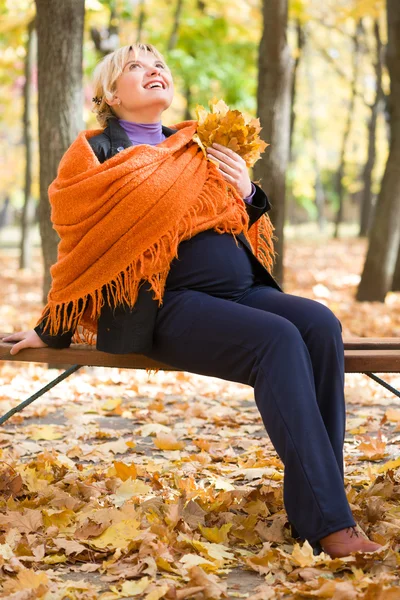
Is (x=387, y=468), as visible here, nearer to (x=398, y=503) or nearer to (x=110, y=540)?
(x=398, y=503)

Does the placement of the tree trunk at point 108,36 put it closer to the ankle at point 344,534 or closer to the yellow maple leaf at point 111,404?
the yellow maple leaf at point 111,404

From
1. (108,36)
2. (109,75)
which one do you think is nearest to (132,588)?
(109,75)

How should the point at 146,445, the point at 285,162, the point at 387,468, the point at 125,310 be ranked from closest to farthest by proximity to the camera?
1. the point at 125,310
2. the point at 387,468
3. the point at 146,445
4. the point at 285,162

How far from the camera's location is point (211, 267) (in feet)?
10.5

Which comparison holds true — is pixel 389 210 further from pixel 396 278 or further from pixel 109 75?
pixel 109 75

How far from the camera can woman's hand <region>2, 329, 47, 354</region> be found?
329 cm

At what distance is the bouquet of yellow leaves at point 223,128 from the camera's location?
11.1 feet

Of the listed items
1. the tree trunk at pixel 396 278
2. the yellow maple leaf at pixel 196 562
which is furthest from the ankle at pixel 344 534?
the tree trunk at pixel 396 278

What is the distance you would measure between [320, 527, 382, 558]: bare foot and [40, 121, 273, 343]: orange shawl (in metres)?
1.06

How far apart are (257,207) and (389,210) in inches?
257

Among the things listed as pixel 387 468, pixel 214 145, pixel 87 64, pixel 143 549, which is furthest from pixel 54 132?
pixel 87 64

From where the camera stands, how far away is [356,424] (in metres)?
4.68

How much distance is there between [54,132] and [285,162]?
2306mm

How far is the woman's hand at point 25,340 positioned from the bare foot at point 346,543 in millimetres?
1408
